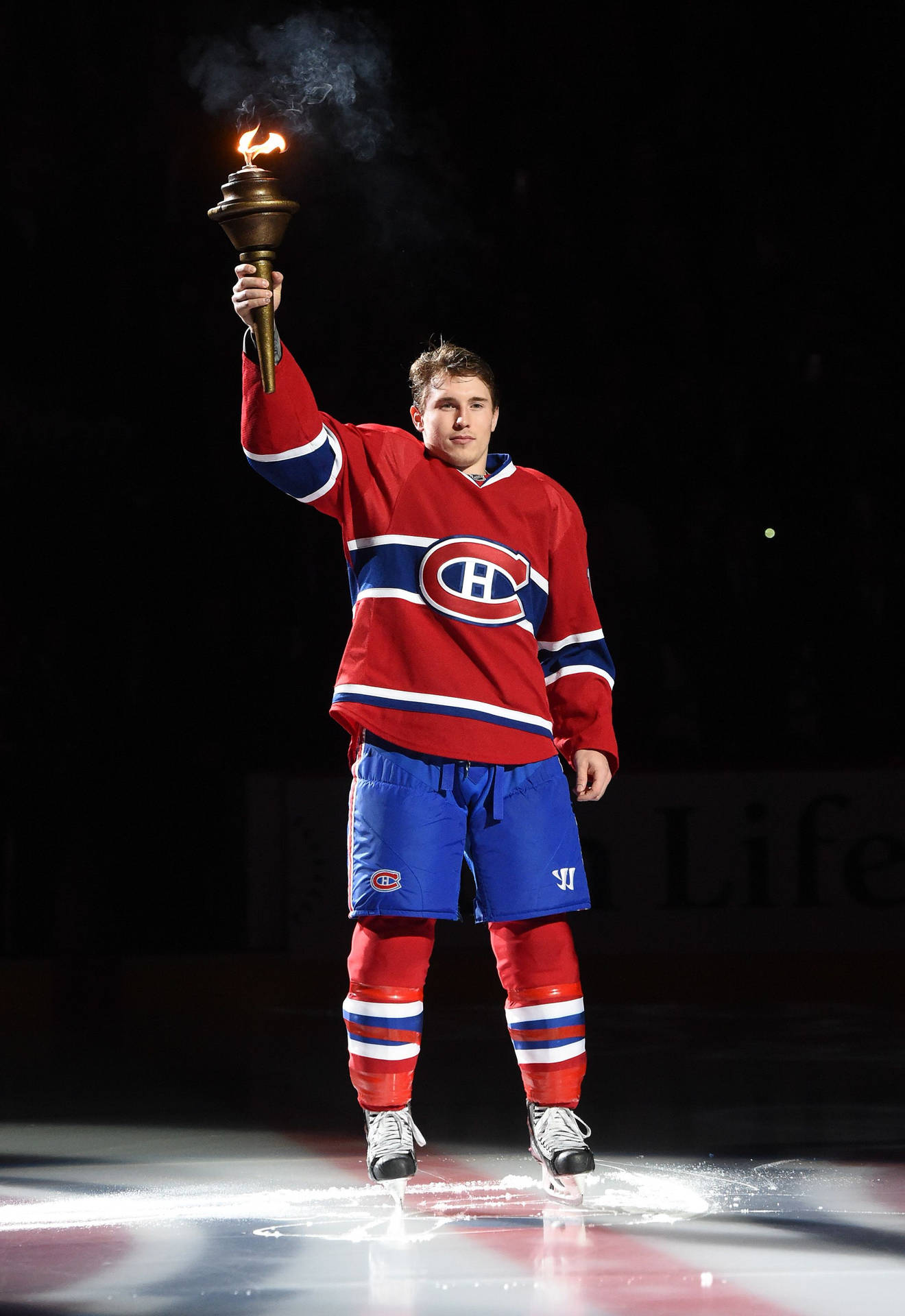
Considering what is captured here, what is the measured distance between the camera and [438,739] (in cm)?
281

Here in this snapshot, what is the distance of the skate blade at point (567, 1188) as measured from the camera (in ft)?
9.02

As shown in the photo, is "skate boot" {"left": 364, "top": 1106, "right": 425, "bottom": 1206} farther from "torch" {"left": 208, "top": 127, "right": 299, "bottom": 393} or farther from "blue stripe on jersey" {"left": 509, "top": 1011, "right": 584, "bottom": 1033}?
"torch" {"left": 208, "top": 127, "right": 299, "bottom": 393}

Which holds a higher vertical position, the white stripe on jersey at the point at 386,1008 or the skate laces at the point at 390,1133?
the white stripe on jersey at the point at 386,1008

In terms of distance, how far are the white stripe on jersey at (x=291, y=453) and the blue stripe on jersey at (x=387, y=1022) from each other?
0.95 m

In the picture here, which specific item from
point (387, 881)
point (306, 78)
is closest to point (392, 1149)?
point (387, 881)

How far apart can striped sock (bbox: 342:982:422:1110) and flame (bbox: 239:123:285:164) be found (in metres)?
1.43

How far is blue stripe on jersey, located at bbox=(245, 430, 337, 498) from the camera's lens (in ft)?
9.25

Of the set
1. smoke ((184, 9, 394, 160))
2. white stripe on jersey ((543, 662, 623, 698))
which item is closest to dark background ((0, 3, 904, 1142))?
smoke ((184, 9, 394, 160))

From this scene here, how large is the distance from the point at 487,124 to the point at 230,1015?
16.1 feet

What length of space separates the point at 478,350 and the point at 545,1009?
6425 millimetres

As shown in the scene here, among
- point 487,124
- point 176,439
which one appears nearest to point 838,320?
point 487,124

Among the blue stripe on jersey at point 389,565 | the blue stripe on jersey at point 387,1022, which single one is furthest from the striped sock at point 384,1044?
the blue stripe on jersey at point 389,565

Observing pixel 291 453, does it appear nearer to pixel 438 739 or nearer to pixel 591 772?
pixel 438 739

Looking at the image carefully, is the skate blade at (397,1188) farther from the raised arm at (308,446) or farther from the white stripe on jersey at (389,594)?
the raised arm at (308,446)
